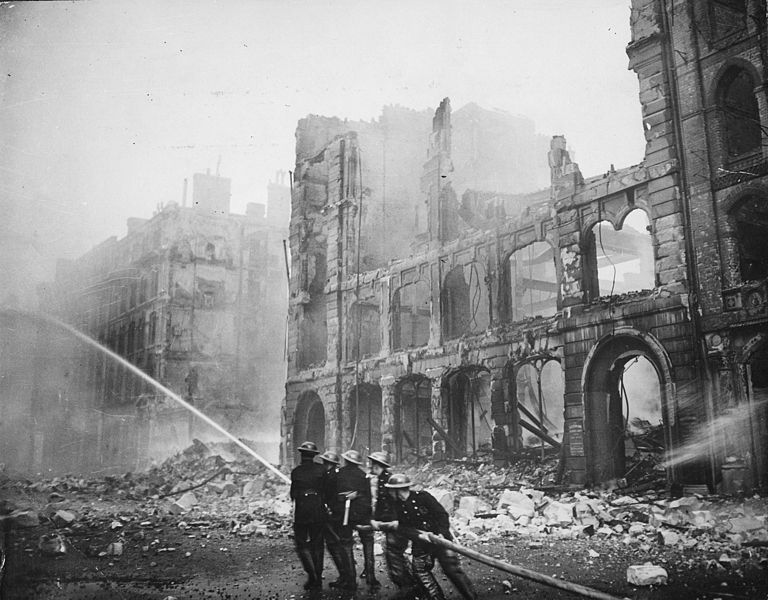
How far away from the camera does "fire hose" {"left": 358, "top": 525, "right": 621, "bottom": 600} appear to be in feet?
17.7

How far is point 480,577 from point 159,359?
96.5 feet

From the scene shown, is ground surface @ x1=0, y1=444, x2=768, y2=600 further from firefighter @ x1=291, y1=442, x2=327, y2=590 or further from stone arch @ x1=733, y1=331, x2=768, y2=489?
stone arch @ x1=733, y1=331, x2=768, y2=489

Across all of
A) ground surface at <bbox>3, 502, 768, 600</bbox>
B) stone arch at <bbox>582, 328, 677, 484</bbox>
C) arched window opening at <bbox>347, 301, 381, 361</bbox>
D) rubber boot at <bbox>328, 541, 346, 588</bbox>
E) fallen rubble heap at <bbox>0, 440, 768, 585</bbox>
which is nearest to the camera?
ground surface at <bbox>3, 502, 768, 600</bbox>

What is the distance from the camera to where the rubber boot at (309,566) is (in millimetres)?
8320

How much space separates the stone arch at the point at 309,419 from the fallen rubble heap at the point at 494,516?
4670mm

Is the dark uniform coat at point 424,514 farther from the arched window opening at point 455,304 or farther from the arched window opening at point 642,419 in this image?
the arched window opening at point 455,304

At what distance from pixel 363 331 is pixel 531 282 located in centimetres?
758

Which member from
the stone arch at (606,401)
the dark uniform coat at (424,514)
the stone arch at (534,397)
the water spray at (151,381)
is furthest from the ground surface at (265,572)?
the water spray at (151,381)

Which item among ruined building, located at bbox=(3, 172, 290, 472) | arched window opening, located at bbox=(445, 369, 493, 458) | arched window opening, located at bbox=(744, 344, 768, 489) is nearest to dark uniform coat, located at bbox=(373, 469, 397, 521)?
arched window opening, located at bbox=(744, 344, 768, 489)

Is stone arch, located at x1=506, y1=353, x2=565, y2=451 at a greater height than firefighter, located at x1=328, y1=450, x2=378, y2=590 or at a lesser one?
greater

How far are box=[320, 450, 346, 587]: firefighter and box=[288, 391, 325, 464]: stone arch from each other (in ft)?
58.4

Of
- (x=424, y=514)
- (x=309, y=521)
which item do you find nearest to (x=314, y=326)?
(x=309, y=521)

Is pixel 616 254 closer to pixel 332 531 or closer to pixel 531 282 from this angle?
pixel 531 282

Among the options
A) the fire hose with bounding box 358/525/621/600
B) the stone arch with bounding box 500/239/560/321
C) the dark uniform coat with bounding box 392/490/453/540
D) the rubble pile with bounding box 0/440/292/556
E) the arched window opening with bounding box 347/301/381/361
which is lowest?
the rubble pile with bounding box 0/440/292/556
